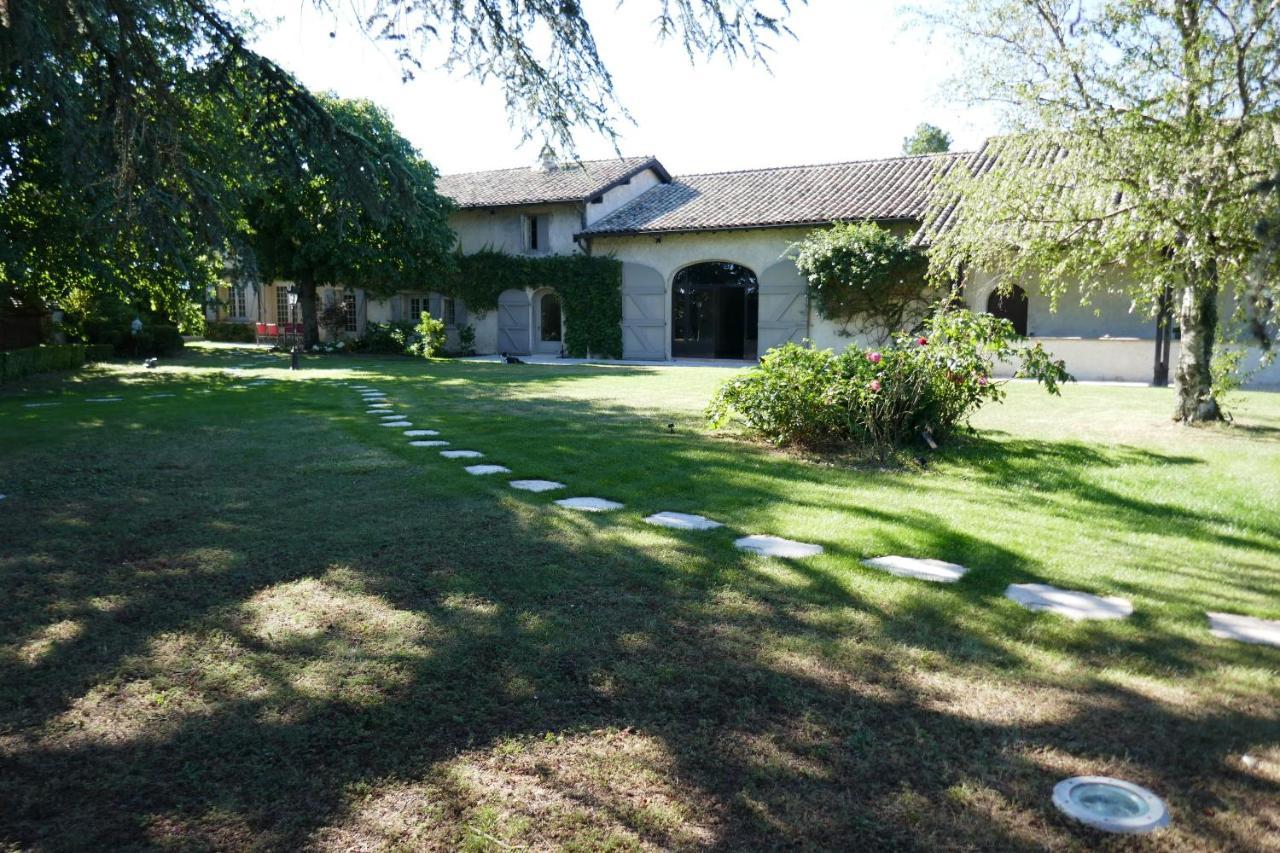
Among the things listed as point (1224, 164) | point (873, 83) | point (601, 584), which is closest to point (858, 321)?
point (1224, 164)

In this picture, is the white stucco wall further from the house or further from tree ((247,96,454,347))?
tree ((247,96,454,347))

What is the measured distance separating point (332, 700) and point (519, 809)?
0.85 m

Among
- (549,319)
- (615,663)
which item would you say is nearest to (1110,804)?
(615,663)

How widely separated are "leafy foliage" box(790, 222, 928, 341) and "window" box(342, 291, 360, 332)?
1618 centimetres

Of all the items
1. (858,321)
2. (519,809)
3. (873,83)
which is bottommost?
(519,809)

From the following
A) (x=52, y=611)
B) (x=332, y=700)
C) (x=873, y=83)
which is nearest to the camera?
(x=332, y=700)

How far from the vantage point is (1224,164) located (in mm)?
7098

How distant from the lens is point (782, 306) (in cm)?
2045

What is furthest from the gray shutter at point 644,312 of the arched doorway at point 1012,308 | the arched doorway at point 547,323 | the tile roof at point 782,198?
the arched doorway at point 1012,308

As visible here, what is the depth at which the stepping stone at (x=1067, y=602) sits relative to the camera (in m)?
3.21

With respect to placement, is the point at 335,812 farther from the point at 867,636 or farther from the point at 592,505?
the point at 592,505

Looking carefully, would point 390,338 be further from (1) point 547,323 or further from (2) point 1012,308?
(2) point 1012,308

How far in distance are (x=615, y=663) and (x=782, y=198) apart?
808 inches

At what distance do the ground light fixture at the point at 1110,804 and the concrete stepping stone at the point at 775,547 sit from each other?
1.90 m
